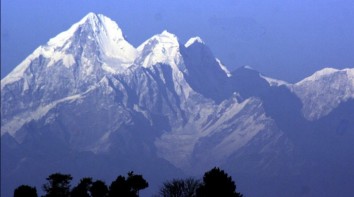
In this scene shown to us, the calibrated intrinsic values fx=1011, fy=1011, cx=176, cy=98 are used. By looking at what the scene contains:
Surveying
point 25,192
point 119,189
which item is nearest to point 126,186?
point 119,189

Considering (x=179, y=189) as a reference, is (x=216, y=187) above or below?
below

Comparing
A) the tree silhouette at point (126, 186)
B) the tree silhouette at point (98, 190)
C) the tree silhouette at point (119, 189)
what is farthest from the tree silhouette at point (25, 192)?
the tree silhouette at point (119, 189)

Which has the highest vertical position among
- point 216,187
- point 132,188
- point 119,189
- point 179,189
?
point 132,188

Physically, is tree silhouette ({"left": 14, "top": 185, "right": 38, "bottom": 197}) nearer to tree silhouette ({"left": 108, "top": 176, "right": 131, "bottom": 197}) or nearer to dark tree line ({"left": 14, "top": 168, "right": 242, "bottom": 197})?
dark tree line ({"left": 14, "top": 168, "right": 242, "bottom": 197})

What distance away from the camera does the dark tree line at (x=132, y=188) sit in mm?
→ 161750

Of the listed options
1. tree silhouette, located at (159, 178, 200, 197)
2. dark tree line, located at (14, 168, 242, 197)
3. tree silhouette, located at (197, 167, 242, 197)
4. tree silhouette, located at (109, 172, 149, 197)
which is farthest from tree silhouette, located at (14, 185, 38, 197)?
tree silhouette, located at (197, 167, 242, 197)

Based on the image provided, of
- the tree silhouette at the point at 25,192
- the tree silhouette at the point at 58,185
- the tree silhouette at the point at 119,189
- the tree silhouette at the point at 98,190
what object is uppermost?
the tree silhouette at the point at 58,185

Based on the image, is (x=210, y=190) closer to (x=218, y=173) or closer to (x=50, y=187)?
(x=218, y=173)

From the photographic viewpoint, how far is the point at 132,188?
178 m

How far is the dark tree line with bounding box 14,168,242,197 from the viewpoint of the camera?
6368 inches

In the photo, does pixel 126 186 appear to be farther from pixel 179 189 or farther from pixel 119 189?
pixel 179 189

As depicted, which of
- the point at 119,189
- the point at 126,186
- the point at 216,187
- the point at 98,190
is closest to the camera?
the point at 216,187

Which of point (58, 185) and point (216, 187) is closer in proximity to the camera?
point (216, 187)

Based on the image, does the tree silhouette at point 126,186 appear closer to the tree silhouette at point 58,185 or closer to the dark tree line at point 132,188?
the dark tree line at point 132,188
